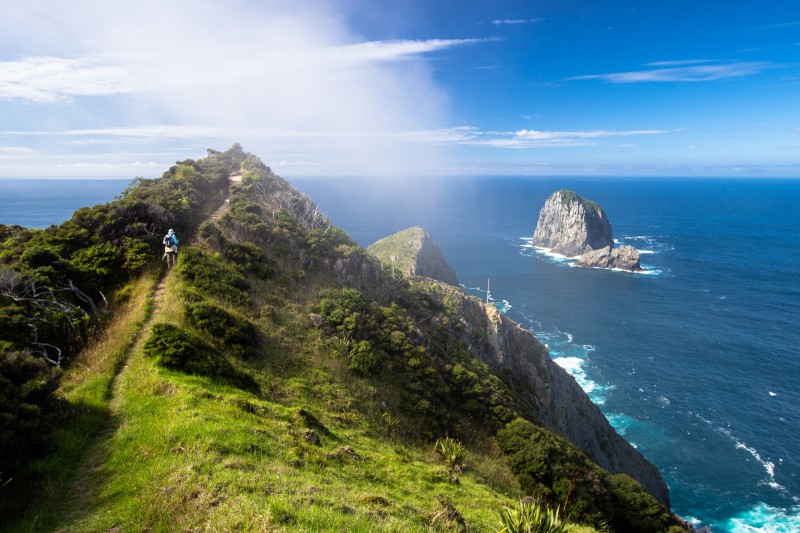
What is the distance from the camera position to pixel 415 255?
4375 inches

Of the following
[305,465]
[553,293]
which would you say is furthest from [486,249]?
[305,465]

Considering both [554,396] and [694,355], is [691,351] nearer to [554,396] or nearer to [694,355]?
[694,355]

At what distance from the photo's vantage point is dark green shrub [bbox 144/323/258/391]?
15.7 m

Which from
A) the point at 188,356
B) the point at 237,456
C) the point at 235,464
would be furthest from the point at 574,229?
the point at 235,464

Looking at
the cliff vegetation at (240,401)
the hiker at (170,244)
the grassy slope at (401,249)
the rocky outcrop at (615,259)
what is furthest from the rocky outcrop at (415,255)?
the hiker at (170,244)

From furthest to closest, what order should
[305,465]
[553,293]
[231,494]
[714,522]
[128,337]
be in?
[553,293]
[714,522]
[128,337]
[305,465]
[231,494]

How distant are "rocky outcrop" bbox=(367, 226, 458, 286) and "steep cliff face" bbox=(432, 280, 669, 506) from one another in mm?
53841

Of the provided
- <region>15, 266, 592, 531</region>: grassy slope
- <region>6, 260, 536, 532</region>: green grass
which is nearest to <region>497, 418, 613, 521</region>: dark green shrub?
<region>6, 260, 536, 532</region>: green grass

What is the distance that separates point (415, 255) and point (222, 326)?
92.5 m

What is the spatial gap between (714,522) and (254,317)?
55.8 meters

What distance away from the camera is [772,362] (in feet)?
247

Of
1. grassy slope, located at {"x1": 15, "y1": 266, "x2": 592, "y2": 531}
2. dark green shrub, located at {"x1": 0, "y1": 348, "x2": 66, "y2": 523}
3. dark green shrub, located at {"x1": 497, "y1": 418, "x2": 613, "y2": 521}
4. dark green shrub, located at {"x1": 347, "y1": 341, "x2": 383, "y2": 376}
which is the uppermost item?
dark green shrub, located at {"x1": 0, "y1": 348, "x2": 66, "y2": 523}

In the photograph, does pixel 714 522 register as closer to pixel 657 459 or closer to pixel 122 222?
pixel 657 459

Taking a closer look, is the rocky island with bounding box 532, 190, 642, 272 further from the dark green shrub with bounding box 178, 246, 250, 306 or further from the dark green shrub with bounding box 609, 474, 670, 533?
the dark green shrub with bounding box 178, 246, 250, 306
